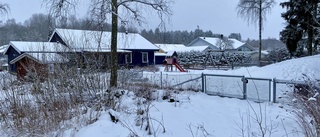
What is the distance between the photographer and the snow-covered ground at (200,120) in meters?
4.38

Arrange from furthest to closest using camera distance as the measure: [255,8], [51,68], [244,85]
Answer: [255,8]
[244,85]
[51,68]

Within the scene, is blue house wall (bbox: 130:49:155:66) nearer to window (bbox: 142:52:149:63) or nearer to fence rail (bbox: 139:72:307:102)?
window (bbox: 142:52:149:63)

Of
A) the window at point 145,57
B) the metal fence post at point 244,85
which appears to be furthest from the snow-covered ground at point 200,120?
the window at point 145,57

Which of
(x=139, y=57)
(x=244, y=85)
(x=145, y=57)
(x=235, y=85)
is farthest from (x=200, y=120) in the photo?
(x=145, y=57)

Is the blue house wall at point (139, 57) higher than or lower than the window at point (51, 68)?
higher

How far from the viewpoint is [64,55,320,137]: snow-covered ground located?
438cm

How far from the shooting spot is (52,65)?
5770 mm

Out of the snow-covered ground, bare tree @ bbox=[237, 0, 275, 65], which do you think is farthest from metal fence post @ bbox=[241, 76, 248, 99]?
bare tree @ bbox=[237, 0, 275, 65]

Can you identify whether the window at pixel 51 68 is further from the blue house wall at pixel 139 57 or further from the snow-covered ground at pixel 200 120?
the blue house wall at pixel 139 57

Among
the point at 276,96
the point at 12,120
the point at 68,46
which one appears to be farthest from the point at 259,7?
the point at 12,120

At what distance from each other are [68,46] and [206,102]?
461cm

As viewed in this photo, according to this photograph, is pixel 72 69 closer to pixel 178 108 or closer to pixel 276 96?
pixel 178 108

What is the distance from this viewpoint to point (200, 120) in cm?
553

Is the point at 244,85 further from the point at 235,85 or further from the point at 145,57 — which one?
the point at 145,57
